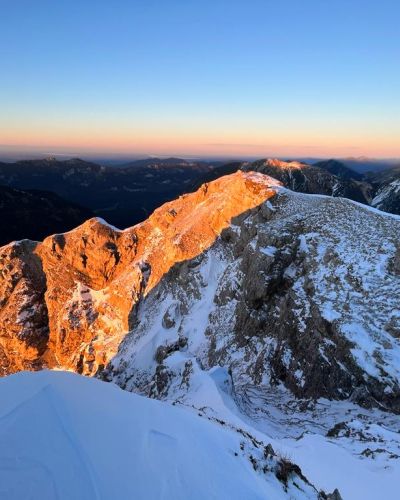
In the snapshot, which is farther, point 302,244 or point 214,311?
point 214,311

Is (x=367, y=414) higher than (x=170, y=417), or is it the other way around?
(x=170, y=417)

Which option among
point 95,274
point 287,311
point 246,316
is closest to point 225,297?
point 246,316

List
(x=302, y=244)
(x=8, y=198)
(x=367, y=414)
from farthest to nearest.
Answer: (x=8, y=198) → (x=302, y=244) → (x=367, y=414)

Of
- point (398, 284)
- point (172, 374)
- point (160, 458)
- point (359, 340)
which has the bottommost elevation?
point (172, 374)

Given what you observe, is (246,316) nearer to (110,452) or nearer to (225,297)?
(225,297)

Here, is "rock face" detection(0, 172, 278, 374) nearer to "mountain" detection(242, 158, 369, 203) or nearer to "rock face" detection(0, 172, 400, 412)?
"rock face" detection(0, 172, 400, 412)

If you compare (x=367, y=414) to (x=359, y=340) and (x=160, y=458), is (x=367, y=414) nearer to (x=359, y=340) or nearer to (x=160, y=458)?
(x=359, y=340)

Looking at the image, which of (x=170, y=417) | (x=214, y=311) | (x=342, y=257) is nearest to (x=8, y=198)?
(x=214, y=311)
